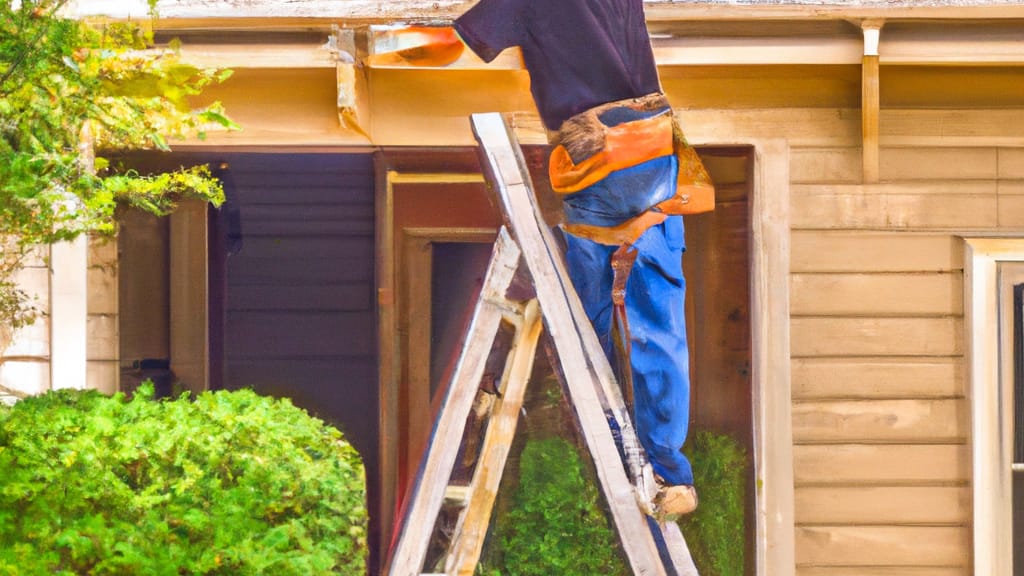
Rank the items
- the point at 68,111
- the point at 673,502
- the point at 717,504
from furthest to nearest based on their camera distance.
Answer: the point at 717,504 < the point at 673,502 < the point at 68,111

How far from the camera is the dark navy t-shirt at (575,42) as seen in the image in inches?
220

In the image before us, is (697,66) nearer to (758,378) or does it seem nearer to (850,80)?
(850,80)

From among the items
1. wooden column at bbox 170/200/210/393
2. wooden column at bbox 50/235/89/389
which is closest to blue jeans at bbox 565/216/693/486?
wooden column at bbox 170/200/210/393

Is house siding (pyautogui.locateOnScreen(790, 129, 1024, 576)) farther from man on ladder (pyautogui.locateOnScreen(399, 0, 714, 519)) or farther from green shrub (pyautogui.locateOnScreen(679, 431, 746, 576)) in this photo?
man on ladder (pyautogui.locateOnScreen(399, 0, 714, 519))

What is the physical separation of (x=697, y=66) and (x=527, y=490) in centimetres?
215

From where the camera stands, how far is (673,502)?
18.2ft

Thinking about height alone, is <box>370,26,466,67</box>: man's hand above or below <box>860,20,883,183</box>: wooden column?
above

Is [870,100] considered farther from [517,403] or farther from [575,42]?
[517,403]

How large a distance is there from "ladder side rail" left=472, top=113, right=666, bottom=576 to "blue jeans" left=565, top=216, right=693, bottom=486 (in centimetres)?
14

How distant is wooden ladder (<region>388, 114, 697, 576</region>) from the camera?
218 inches

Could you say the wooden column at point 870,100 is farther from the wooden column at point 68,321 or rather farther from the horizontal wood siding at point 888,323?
the wooden column at point 68,321

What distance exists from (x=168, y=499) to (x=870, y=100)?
3.58 m

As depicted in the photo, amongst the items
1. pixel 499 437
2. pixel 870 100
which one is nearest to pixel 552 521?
pixel 499 437

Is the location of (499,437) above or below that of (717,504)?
above
